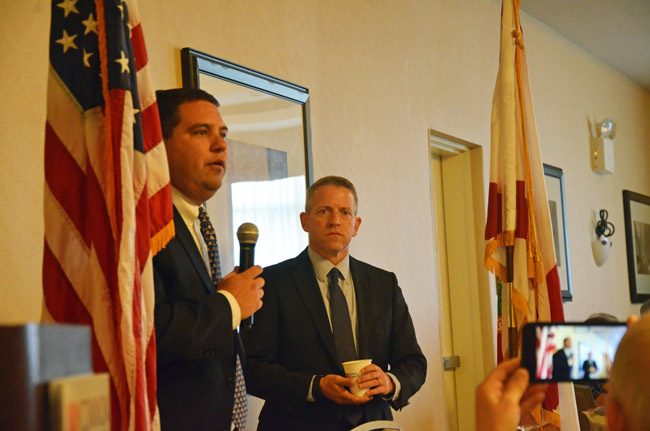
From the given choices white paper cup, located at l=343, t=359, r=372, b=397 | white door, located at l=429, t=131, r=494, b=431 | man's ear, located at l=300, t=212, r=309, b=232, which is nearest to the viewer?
white paper cup, located at l=343, t=359, r=372, b=397

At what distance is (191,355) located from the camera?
2135 millimetres

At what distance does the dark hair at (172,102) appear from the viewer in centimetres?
243

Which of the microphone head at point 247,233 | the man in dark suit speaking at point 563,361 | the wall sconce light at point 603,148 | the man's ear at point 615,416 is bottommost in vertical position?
the man's ear at point 615,416

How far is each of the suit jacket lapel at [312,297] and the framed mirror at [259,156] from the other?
11.5 inches

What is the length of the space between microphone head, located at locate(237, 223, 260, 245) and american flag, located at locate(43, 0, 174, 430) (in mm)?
246

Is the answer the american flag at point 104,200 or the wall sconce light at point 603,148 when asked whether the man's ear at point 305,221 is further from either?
the wall sconce light at point 603,148

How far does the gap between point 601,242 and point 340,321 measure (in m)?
4.72

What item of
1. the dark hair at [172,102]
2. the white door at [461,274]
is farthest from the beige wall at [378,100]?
the dark hair at [172,102]

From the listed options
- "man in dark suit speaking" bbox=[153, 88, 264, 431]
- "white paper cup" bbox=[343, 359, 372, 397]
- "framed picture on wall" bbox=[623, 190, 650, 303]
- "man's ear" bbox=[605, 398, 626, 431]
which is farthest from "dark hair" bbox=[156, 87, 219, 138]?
"framed picture on wall" bbox=[623, 190, 650, 303]

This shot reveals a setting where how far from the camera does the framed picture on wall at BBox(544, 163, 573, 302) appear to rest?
6.39 metres

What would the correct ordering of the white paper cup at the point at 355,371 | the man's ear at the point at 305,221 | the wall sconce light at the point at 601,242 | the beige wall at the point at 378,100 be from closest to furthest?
the beige wall at the point at 378,100, the white paper cup at the point at 355,371, the man's ear at the point at 305,221, the wall sconce light at the point at 601,242

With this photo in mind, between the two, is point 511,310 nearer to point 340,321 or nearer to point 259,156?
point 340,321

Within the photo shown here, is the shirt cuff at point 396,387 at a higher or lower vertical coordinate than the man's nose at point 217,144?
lower

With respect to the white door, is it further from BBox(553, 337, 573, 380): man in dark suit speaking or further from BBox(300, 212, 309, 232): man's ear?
BBox(553, 337, 573, 380): man in dark suit speaking
